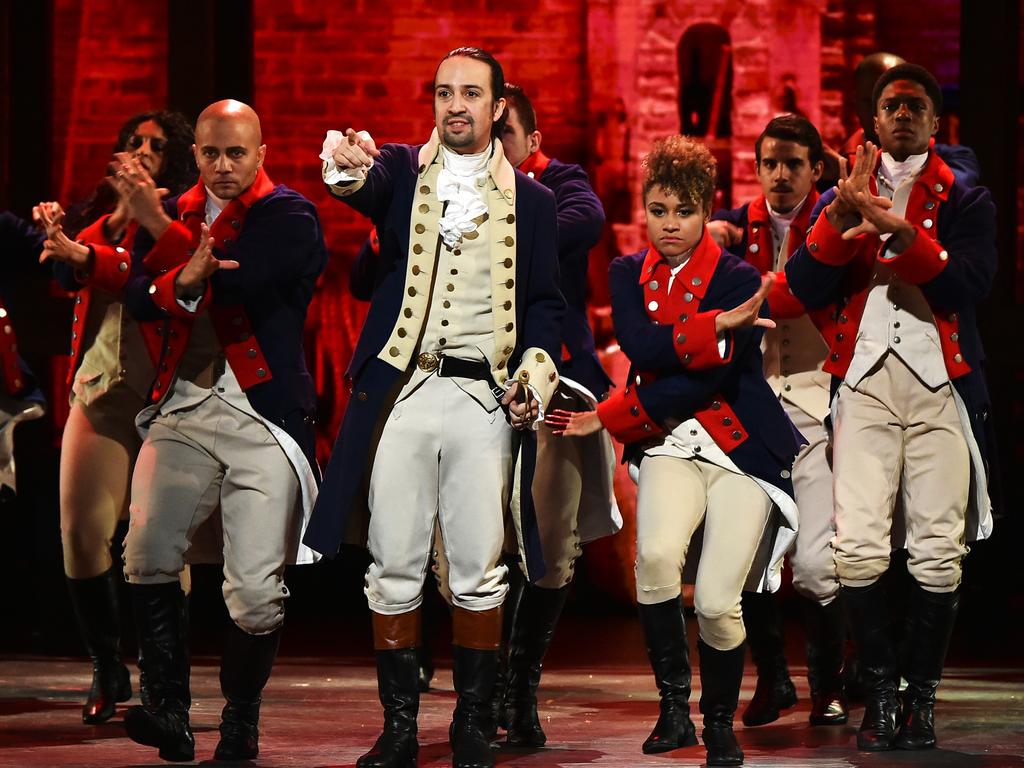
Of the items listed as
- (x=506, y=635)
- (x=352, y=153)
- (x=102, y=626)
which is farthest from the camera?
(x=102, y=626)

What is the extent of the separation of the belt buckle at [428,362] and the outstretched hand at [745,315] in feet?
2.37

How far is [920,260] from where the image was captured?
15.5 feet

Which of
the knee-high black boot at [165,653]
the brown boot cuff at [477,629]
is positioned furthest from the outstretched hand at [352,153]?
the knee-high black boot at [165,653]

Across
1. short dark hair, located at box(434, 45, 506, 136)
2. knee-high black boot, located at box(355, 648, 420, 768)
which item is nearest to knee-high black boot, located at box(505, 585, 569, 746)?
knee-high black boot, located at box(355, 648, 420, 768)

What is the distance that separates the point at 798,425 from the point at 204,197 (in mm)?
1895

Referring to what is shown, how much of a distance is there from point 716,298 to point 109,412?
5.93ft

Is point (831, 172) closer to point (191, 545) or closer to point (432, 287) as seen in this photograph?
point (432, 287)

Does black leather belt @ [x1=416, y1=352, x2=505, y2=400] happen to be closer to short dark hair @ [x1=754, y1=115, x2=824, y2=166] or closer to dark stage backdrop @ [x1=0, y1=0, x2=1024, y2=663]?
short dark hair @ [x1=754, y1=115, x2=824, y2=166]

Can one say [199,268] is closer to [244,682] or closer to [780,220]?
[244,682]

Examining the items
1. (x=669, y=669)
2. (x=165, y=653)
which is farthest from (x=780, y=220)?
(x=165, y=653)

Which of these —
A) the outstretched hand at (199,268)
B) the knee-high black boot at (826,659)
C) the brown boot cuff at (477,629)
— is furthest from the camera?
the knee-high black boot at (826,659)

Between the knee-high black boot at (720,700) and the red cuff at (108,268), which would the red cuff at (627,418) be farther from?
the red cuff at (108,268)

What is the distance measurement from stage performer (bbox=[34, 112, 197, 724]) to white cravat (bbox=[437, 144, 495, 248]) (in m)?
1.18

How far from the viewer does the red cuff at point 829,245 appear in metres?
4.85
